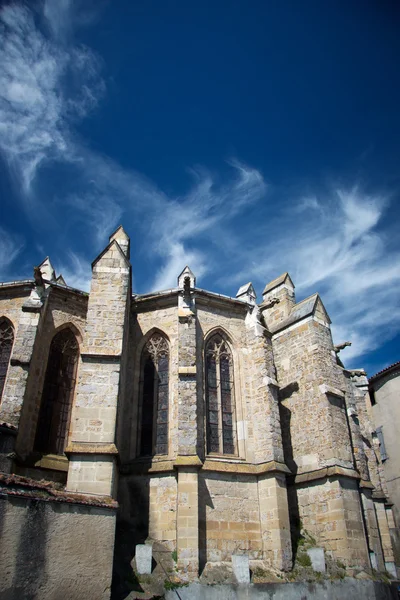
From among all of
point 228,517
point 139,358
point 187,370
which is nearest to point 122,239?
point 139,358

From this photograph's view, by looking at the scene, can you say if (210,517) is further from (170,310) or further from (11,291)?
(11,291)

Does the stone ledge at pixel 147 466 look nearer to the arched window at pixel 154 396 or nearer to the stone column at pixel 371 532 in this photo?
the arched window at pixel 154 396

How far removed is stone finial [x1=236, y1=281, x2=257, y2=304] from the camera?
608 inches

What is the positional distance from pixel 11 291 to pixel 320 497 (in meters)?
10.8

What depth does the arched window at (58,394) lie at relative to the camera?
503 inches

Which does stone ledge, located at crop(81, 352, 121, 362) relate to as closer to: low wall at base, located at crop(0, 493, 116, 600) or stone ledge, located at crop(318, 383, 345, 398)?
low wall at base, located at crop(0, 493, 116, 600)

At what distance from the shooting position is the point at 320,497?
41.2 ft

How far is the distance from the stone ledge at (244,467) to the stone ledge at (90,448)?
2.72m

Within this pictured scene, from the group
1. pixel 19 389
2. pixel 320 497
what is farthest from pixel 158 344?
pixel 320 497

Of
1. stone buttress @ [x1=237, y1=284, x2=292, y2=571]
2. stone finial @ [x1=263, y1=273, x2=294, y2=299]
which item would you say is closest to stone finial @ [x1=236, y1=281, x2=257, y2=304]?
stone buttress @ [x1=237, y1=284, x2=292, y2=571]

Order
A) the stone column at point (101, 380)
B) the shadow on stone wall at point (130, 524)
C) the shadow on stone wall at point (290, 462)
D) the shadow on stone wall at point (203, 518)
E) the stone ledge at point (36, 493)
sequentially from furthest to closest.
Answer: the shadow on stone wall at point (290, 462) < the shadow on stone wall at point (203, 518) < the stone column at point (101, 380) < the shadow on stone wall at point (130, 524) < the stone ledge at point (36, 493)

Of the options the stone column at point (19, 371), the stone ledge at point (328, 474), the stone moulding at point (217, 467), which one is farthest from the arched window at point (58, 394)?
the stone ledge at point (328, 474)

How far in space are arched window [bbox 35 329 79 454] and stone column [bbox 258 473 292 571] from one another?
5591 millimetres

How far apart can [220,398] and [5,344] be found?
21.5 feet
